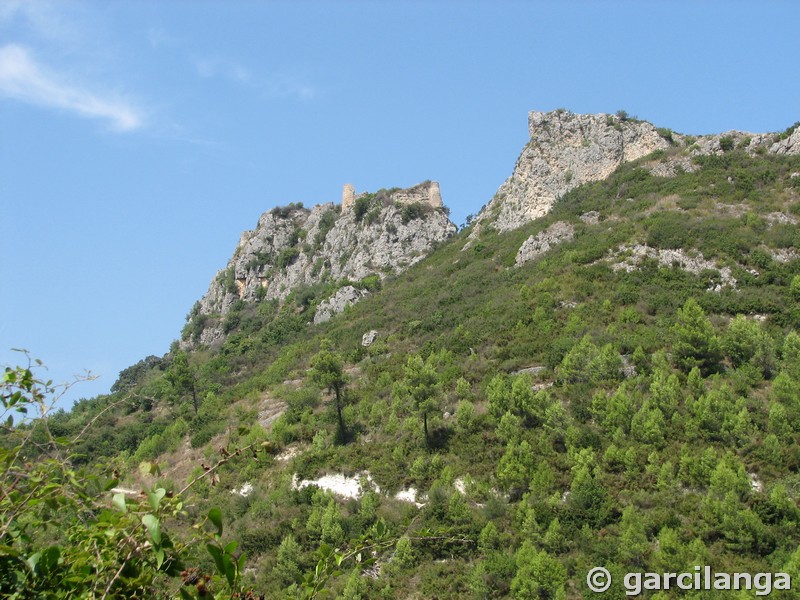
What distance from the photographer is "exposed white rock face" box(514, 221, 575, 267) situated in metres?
47.3

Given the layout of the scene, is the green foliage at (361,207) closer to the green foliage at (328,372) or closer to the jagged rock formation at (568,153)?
the jagged rock formation at (568,153)

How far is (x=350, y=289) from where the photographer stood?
57250mm

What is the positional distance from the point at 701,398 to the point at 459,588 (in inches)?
455

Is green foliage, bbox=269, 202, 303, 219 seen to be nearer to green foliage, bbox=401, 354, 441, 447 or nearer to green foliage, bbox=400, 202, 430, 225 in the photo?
green foliage, bbox=400, 202, 430, 225

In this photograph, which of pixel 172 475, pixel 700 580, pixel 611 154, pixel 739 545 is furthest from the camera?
pixel 611 154

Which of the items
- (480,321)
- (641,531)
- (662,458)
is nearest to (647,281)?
(480,321)

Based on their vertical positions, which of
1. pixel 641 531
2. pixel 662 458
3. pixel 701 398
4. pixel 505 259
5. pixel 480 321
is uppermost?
pixel 505 259

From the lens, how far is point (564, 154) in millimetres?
62125

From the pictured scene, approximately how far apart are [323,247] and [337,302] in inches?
640

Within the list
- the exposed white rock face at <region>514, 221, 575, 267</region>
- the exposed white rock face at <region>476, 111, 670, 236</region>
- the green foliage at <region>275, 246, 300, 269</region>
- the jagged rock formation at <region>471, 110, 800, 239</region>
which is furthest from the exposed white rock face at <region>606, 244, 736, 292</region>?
the green foliage at <region>275, 246, 300, 269</region>

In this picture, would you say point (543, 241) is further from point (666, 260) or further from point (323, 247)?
point (323, 247)

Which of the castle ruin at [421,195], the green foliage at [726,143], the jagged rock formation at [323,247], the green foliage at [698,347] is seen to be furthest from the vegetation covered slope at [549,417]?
the castle ruin at [421,195]

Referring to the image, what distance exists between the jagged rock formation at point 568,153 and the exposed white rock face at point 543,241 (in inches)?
436

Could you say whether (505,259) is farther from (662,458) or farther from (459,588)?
(459,588)
